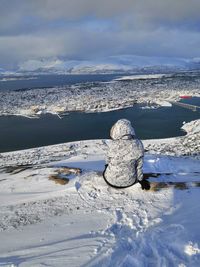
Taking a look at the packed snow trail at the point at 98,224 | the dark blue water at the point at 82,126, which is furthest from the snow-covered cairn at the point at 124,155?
the dark blue water at the point at 82,126

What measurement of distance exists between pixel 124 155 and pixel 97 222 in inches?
84.6

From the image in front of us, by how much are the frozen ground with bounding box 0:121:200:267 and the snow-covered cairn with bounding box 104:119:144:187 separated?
347mm

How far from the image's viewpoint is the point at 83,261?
5.55 m

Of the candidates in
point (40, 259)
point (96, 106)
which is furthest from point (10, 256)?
point (96, 106)

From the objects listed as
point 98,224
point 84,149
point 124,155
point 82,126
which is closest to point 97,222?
point 98,224

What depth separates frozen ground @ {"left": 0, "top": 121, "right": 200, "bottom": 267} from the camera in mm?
5734

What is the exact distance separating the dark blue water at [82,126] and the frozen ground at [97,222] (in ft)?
91.5

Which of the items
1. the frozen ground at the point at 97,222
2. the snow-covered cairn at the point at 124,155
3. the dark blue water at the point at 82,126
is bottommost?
the dark blue water at the point at 82,126

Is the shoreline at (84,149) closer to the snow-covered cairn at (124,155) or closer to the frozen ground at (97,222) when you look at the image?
the frozen ground at (97,222)

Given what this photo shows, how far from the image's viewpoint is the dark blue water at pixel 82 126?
129ft

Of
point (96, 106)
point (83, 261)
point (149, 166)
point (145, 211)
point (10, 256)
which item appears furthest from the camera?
point (96, 106)

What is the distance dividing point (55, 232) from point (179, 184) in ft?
13.3

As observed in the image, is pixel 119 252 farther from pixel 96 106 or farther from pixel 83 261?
pixel 96 106

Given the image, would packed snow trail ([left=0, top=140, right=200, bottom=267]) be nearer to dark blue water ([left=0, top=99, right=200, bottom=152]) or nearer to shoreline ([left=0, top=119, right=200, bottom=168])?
shoreline ([left=0, top=119, right=200, bottom=168])
